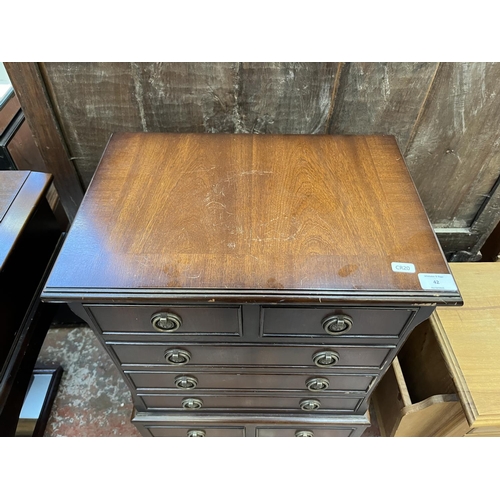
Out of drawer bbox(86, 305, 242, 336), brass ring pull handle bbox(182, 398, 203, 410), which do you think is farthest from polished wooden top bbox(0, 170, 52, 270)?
brass ring pull handle bbox(182, 398, 203, 410)

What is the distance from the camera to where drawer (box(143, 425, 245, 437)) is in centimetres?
111

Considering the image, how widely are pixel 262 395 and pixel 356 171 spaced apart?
606mm

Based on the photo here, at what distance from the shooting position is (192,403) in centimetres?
A: 103

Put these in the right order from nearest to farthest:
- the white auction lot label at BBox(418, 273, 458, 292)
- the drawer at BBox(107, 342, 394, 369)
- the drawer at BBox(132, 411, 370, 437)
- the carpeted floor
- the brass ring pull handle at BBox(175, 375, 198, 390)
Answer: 1. the white auction lot label at BBox(418, 273, 458, 292)
2. the drawer at BBox(107, 342, 394, 369)
3. the brass ring pull handle at BBox(175, 375, 198, 390)
4. the drawer at BBox(132, 411, 370, 437)
5. the carpeted floor

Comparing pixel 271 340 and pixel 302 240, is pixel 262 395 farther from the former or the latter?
pixel 302 240

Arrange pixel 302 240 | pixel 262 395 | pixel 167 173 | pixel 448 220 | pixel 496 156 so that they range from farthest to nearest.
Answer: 1. pixel 448 220
2. pixel 496 156
3. pixel 262 395
4. pixel 167 173
5. pixel 302 240

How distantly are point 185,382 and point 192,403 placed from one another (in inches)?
5.0

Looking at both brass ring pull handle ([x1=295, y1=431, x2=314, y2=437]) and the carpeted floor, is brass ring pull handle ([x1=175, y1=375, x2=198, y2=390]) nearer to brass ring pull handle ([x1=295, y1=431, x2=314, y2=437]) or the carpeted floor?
brass ring pull handle ([x1=295, y1=431, x2=314, y2=437])

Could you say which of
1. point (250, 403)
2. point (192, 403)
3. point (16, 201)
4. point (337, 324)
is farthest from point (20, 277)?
point (337, 324)

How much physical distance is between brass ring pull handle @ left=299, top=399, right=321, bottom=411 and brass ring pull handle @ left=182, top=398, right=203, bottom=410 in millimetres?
271

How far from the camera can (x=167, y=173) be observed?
0.85m

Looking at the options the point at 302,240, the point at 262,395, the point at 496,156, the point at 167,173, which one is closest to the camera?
the point at 302,240
